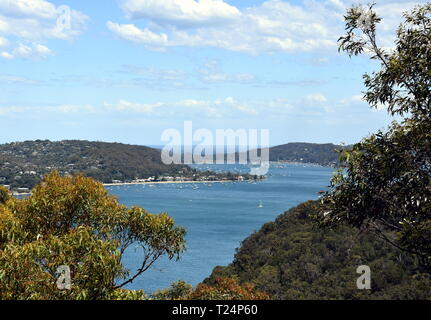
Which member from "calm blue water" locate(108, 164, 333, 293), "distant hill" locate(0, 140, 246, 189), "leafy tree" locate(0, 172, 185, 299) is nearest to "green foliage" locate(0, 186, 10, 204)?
"leafy tree" locate(0, 172, 185, 299)

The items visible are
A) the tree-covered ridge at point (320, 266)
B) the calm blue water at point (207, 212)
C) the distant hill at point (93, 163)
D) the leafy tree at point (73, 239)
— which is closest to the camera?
the leafy tree at point (73, 239)

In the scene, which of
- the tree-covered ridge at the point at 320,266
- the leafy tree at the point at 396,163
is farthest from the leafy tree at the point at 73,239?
the tree-covered ridge at the point at 320,266

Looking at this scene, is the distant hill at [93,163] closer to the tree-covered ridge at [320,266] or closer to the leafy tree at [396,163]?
the tree-covered ridge at [320,266]

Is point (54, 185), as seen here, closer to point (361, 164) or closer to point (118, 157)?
point (361, 164)

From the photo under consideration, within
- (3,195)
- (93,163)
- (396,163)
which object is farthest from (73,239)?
(93,163)

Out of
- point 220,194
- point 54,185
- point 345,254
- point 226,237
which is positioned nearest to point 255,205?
point 220,194

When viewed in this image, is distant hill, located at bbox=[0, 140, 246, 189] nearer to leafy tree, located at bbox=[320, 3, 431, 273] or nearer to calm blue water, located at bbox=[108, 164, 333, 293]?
calm blue water, located at bbox=[108, 164, 333, 293]

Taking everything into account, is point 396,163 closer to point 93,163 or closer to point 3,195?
point 3,195
